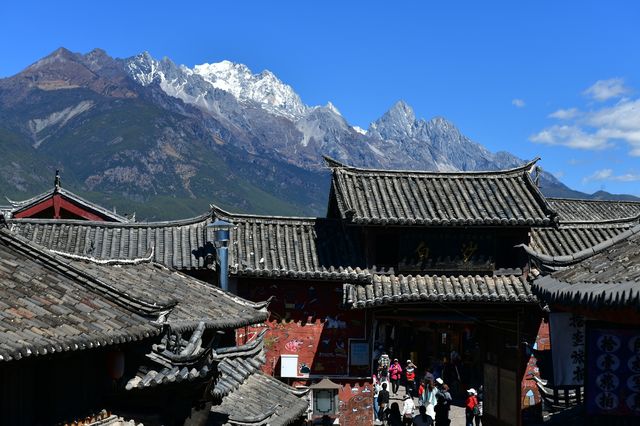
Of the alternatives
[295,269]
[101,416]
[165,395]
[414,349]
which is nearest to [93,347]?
[101,416]

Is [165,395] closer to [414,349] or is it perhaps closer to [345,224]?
[345,224]

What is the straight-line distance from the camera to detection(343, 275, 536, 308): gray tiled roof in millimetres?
25828

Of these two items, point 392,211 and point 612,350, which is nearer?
point 612,350

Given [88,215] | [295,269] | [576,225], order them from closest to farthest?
[295,269] → [576,225] → [88,215]

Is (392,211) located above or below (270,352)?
above

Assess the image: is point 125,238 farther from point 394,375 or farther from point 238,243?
point 394,375

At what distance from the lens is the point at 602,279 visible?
9.28 meters

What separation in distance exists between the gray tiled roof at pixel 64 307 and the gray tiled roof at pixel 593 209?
1114 inches

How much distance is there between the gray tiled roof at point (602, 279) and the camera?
8.62 m

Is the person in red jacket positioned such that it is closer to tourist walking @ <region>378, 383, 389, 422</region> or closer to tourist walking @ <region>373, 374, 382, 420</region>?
tourist walking @ <region>373, 374, 382, 420</region>

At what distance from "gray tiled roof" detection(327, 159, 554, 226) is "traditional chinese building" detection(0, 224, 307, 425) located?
12599 mm

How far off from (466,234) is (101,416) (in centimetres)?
1806

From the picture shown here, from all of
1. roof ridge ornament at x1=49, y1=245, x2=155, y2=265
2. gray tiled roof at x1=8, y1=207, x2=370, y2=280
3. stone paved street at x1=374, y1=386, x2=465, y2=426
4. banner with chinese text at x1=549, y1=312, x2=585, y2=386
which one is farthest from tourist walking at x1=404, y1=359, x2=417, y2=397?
banner with chinese text at x1=549, y1=312, x2=585, y2=386

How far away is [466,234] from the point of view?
89.8 feet
